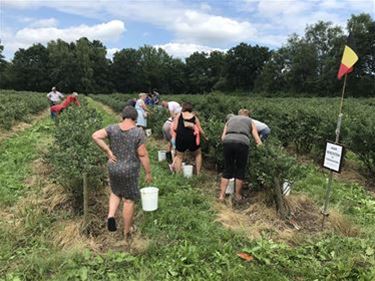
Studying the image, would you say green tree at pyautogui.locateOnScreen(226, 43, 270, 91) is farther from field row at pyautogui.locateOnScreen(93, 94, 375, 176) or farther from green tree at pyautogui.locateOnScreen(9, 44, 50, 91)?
field row at pyautogui.locateOnScreen(93, 94, 375, 176)

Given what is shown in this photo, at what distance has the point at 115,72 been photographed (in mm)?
98438

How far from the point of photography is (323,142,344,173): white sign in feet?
17.3

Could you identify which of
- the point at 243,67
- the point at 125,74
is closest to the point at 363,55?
the point at 243,67

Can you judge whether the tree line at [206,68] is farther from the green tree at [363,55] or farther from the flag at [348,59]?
the flag at [348,59]

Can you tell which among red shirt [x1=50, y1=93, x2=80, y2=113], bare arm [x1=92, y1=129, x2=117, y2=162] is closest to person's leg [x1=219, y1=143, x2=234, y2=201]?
bare arm [x1=92, y1=129, x2=117, y2=162]

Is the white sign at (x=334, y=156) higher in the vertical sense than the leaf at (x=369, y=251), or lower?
higher

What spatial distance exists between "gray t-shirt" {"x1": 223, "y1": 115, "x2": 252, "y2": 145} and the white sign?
4.72 ft

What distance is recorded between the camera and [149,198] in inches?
211

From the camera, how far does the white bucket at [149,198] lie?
17.4ft

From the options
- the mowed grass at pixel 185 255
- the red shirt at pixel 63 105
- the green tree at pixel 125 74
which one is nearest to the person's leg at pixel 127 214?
the mowed grass at pixel 185 255

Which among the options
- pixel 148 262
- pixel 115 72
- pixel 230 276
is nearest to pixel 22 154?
pixel 148 262

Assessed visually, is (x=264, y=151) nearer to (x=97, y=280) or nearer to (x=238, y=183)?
(x=238, y=183)

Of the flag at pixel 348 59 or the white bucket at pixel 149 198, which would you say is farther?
the flag at pixel 348 59

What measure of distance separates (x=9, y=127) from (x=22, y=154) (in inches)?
197
